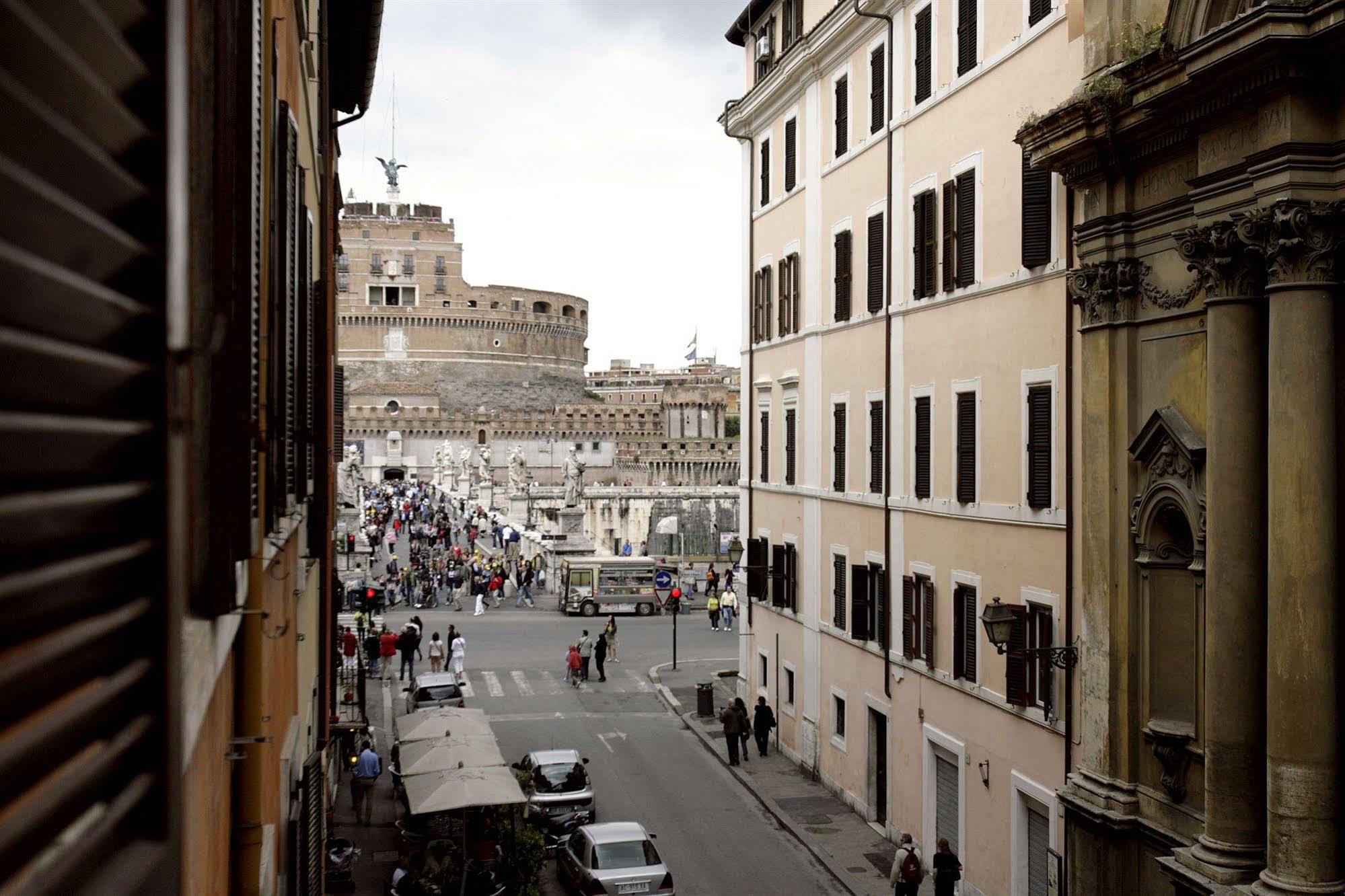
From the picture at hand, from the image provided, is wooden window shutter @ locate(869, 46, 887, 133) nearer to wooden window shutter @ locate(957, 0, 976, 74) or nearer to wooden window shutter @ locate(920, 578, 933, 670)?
wooden window shutter @ locate(957, 0, 976, 74)

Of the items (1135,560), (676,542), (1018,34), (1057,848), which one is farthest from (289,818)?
(676,542)

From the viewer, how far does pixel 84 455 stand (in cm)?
182

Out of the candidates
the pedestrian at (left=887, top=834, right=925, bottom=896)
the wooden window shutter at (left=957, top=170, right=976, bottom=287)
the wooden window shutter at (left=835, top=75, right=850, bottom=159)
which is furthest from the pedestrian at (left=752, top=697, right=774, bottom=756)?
the wooden window shutter at (left=957, top=170, right=976, bottom=287)

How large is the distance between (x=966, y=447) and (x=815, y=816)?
6.74 metres

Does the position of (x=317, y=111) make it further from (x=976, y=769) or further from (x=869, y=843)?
(x=869, y=843)

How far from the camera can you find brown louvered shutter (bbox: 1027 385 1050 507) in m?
14.2

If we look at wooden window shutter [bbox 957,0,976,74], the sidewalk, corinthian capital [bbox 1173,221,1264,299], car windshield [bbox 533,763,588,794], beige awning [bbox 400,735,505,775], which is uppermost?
wooden window shutter [bbox 957,0,976,74]

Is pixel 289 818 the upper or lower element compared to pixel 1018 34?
lower

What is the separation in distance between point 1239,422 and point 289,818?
7.46 metres

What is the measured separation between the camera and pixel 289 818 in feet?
26.2

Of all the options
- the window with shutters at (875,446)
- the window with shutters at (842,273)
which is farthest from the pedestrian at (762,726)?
the window with shutters at (842,273)

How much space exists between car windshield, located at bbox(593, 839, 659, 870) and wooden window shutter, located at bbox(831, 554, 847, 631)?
6.43 metres

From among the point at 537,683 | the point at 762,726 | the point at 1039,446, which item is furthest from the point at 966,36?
the point at 537,683

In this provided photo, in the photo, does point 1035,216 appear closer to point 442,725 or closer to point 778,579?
point 442,725
